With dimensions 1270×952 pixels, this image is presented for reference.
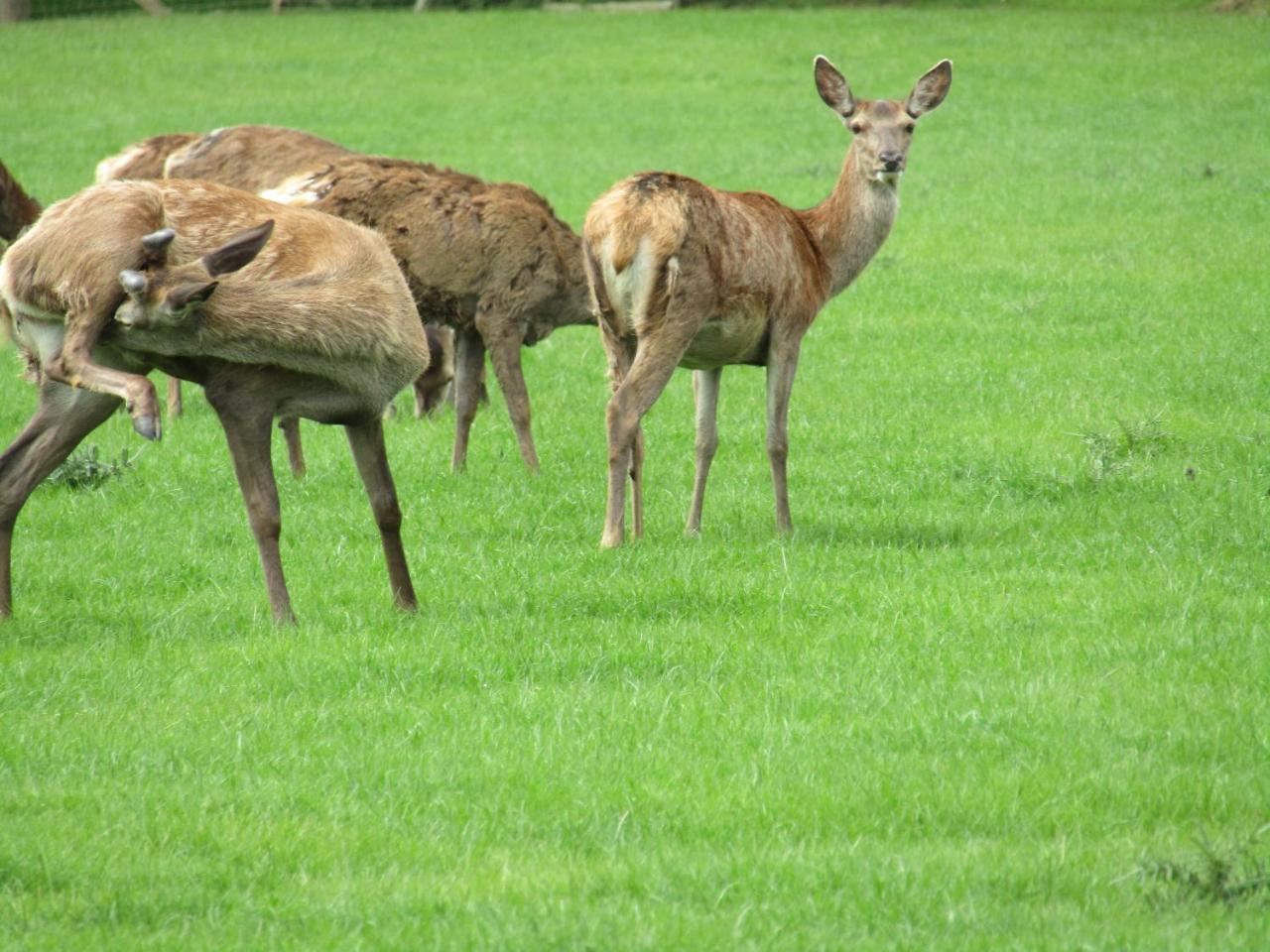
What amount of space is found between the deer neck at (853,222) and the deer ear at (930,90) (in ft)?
1.89

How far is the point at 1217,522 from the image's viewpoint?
853 cm

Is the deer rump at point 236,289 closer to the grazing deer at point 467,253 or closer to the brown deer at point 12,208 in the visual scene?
the grazing deer at point 467,253

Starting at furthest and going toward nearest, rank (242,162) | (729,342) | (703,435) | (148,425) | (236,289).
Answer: (242,162) < (703,435) < (729,342) < (236,289) < (148,425)

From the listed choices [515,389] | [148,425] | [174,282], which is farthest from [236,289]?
[515,389]

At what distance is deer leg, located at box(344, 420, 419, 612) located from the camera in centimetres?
730

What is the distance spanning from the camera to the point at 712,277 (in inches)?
339

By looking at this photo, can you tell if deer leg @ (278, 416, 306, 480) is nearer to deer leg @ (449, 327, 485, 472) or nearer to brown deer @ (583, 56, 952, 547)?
deer leg @ (449, 327, 485, 472)

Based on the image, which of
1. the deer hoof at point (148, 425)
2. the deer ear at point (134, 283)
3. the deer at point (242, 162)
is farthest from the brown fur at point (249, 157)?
the deer hoof at point (148, 425)

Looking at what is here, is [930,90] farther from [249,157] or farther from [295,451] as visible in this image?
[249,157]

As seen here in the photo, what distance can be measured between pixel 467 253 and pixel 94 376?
4579 mm

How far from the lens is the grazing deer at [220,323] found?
21.2ft

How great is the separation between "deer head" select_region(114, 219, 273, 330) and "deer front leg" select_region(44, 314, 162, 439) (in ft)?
0.47

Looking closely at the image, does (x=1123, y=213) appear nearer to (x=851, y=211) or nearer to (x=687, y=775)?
(x=851, y=211)

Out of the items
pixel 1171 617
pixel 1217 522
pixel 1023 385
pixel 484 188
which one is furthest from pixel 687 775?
pixel 1023 385
